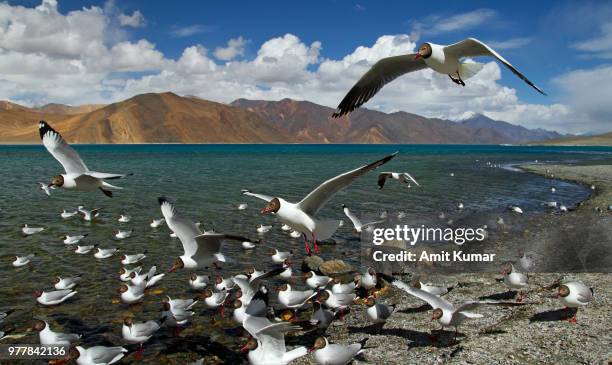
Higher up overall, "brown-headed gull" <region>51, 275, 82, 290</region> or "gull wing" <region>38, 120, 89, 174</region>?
"gull wing" <region>38, 120, 89, 174</region>

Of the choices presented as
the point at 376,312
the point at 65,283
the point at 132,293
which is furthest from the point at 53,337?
the point at 376,312

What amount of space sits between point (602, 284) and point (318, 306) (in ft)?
21.6

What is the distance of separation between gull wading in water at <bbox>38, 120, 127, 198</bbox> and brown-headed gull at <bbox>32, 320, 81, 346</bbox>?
2.93m

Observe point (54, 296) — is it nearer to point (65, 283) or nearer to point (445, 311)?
point (65, 283)

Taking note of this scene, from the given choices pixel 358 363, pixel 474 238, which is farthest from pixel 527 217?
pixel 358 363

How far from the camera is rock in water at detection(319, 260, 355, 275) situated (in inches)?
534

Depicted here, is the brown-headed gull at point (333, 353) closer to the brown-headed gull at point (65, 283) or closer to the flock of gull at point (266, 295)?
the flock of gull at point (266, 295)

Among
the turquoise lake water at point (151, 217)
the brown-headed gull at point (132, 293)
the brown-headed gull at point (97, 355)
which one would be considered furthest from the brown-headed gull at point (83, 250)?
the brown-headed gull at point (97, 355)

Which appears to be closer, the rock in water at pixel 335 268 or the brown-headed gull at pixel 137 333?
the brown-headed gull at pixel 137 333

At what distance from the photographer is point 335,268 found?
13.7 meters

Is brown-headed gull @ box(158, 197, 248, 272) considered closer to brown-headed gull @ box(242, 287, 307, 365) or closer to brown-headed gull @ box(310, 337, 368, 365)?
brown-headed gull @ box(242, 287, 307, 365)

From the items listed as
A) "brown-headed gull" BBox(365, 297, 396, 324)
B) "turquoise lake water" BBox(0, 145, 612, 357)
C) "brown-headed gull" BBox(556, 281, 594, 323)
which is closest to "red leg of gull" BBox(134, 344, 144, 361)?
"turquoise lake water" BBox(0, 145, 612, 357)

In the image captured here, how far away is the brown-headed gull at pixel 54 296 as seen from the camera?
1098 centimetres

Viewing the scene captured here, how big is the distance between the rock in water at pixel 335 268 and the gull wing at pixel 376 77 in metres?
5.60
